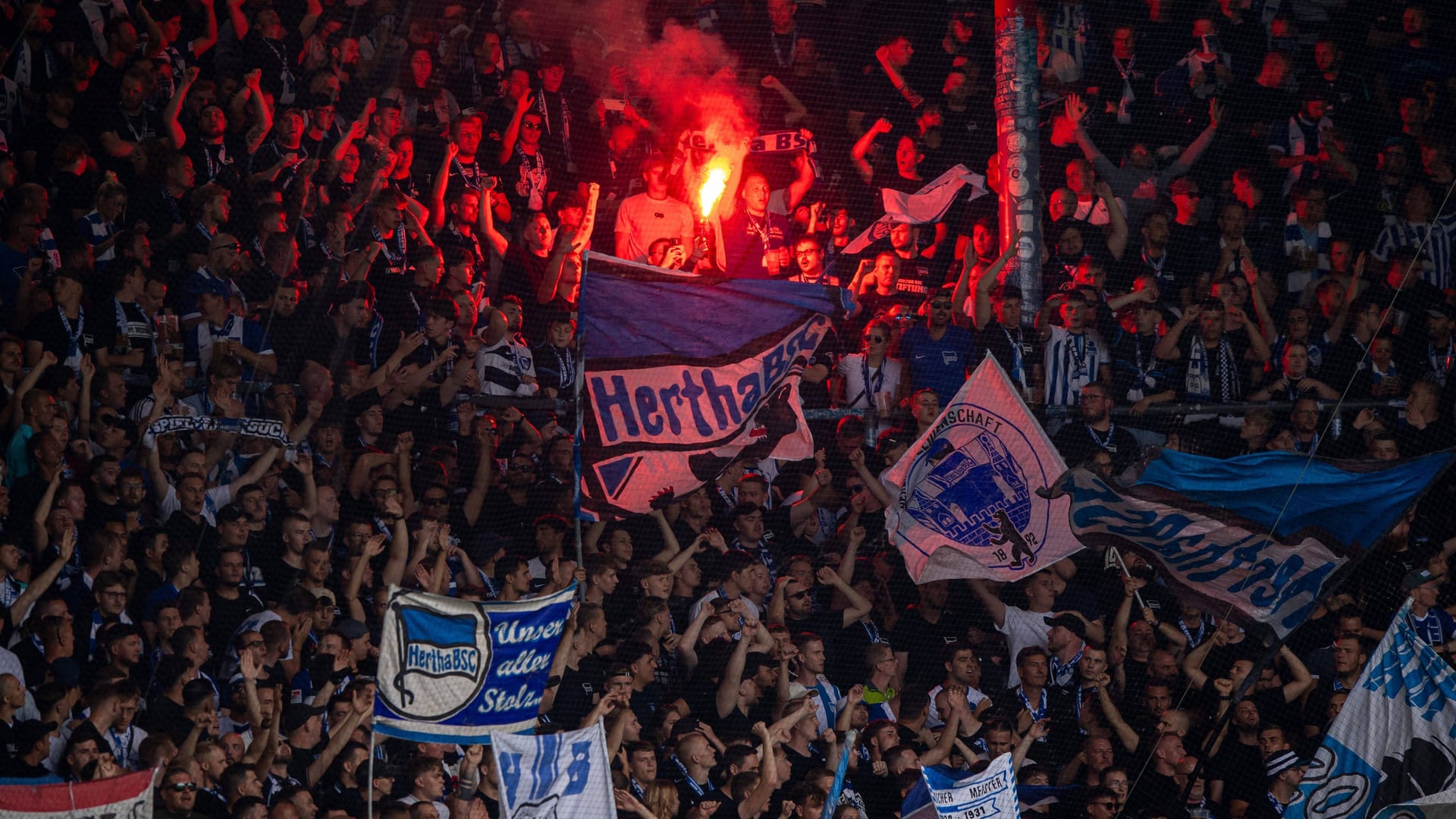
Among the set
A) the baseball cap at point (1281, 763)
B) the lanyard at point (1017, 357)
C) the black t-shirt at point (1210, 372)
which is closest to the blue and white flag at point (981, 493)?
the lanyard at point (1017, 357)

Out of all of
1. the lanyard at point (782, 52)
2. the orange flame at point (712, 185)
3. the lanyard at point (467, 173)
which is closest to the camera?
the lanyard at point (467, 173)

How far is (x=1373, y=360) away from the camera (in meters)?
10.4

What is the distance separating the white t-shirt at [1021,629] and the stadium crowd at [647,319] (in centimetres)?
2

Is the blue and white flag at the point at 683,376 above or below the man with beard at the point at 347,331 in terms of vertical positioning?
below

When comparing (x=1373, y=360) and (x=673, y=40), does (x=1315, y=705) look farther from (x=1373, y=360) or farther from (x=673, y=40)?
A: (x=673, y=40)

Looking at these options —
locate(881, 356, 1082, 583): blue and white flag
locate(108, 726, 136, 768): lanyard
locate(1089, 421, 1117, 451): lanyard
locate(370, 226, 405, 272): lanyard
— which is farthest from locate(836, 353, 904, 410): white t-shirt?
locate(108, 726, 136, 768): lanyard

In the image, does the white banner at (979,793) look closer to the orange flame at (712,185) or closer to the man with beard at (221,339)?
the man with beard at (221,339)

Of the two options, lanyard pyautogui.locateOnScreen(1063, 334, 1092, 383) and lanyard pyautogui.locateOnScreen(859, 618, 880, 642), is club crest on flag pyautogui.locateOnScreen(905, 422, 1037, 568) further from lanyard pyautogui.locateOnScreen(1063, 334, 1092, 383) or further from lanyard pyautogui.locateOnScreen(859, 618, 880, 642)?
lanyard pyautogui.locateOnScreen(1063, 334, 1092, 383)

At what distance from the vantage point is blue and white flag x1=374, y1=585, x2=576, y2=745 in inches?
289

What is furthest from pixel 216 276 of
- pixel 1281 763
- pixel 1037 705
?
pixel 1281 763

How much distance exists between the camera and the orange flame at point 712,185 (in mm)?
10461

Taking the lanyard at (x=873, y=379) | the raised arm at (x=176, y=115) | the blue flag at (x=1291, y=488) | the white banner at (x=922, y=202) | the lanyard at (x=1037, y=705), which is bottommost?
the lanyard at (x=1037, y=705)

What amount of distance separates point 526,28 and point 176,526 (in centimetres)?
456

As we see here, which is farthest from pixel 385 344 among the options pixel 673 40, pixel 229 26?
pixel 673 40
